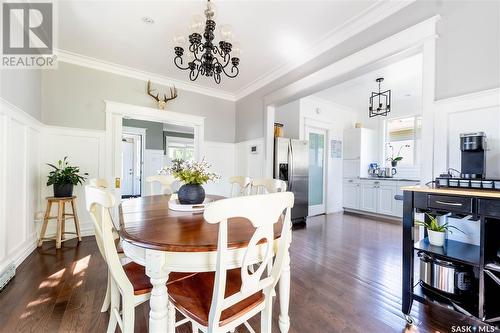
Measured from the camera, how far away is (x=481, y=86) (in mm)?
1557

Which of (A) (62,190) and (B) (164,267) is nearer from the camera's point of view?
(B) (164,267)

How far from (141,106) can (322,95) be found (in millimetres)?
3690

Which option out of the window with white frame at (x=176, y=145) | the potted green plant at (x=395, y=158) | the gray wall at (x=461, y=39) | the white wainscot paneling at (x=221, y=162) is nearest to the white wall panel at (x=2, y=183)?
the white wainscot paneling at (x=221, y=162)

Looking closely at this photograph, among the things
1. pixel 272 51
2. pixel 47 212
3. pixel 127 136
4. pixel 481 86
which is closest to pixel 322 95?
pixel 272 51

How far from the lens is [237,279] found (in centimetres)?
124

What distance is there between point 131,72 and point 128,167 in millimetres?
4204

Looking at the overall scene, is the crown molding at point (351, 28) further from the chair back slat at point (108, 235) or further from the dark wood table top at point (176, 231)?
the chair back slat at point (108, 235)

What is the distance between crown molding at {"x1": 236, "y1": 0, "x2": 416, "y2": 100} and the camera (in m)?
2.06

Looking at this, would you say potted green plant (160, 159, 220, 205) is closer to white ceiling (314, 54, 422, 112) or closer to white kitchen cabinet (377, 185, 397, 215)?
white ceiling (314, 54, 422, 112)

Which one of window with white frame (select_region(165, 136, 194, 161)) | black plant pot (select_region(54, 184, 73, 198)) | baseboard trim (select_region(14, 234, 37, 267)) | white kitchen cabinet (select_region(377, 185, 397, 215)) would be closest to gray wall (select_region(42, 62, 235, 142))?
black plant pot (select_region(54, 184, 73, 198))

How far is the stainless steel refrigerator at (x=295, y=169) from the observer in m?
4.04

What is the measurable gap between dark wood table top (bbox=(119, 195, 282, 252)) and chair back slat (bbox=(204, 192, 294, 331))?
3.1 inches

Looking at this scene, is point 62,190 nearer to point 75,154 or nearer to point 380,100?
point 75,154

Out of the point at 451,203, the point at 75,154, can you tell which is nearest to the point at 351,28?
the point at 451,203
